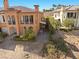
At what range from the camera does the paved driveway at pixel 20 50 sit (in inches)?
879

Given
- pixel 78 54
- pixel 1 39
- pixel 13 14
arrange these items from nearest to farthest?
pixel 78 54 → pixel 1 39 → pixel 13 14

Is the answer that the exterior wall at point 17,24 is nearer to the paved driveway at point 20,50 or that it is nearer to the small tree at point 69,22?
the paved driveway at point 20,50

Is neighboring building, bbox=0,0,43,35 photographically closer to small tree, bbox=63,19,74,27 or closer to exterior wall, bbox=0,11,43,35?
exterior wall, bbox=0,11,43,35

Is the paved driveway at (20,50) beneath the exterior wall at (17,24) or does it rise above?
beneath

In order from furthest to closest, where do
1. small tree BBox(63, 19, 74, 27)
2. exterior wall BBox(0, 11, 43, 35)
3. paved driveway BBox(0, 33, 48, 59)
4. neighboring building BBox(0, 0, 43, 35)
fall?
small tree BBox(63, 19, 74, 27)
neighboring building BBox(0, 0, 43, 35)
exterior wall BBox(0, 11, 43, 35)
paved driveway BBox(0, 33, 48, 59)

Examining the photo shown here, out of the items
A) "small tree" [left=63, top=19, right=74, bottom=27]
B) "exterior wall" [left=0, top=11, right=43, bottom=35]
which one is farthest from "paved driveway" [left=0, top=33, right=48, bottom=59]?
"small tree" [left=63, top=19, right=74, bottom=27]

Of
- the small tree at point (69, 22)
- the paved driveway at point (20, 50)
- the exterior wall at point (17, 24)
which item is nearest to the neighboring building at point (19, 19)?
the exterior wall at point (17, 24)

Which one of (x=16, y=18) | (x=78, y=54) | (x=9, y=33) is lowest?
(x=78, y=54)

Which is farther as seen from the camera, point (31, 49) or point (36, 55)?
point (31, 49)

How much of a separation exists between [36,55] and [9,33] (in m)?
13.4

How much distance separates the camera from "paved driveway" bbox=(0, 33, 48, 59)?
73.3ft

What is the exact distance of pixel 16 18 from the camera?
104 feet

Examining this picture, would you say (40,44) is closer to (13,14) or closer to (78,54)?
(78,54)

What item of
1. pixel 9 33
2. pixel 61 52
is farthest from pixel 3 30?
pixel 61 52
